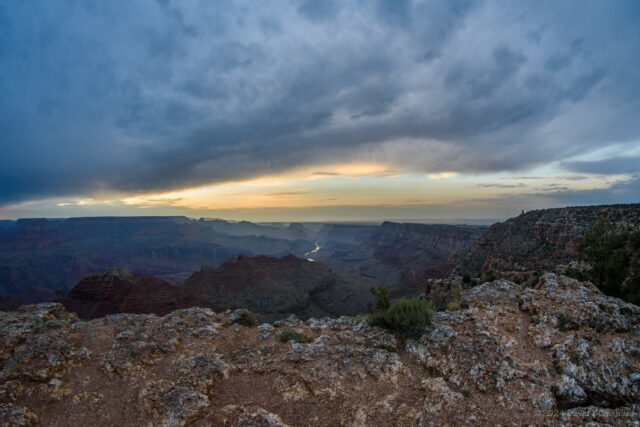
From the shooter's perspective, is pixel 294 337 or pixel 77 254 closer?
pixel 294 337

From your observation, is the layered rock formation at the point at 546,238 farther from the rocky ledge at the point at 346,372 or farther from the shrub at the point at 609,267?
the rocky ledge at the point at 346,372

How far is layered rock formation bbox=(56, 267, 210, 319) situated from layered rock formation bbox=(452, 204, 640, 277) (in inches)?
1724

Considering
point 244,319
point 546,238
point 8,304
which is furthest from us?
point 8,304

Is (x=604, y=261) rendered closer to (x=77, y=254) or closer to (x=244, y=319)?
(x=244, y=319)

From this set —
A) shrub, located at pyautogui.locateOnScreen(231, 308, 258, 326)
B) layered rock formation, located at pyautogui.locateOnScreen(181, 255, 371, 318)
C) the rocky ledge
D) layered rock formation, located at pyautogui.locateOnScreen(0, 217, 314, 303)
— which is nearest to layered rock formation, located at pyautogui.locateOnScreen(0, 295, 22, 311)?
layered rock formation, located at pyautogui.locateOnScreen(181, 255, 371, 318)

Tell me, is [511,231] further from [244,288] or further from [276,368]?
[244,288]

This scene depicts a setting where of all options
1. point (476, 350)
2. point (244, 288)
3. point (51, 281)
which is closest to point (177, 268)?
point (51, 281)

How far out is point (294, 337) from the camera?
27.0 ft

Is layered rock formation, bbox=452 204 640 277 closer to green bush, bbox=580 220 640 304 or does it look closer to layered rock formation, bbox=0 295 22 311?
green bush, bbox=580 220 640 304

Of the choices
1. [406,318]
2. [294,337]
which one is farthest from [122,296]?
[406,318]

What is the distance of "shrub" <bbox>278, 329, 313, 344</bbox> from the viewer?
800 cm

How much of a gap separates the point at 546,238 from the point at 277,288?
47531 millimetres

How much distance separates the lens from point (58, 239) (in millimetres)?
162625

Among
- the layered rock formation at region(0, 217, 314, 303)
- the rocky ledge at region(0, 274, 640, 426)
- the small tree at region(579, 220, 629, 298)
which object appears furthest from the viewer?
the layered rock formation at region(0, 217, 314, 303)
